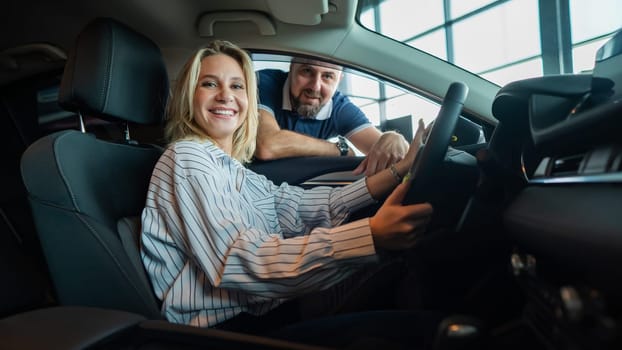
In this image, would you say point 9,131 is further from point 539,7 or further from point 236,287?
point 539,7

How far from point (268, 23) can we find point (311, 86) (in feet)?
1.06

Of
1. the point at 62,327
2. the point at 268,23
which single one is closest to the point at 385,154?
the point at 268,23

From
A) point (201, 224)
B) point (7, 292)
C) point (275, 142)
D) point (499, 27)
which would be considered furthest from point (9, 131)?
point (499, 27)

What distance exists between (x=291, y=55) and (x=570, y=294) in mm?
1515

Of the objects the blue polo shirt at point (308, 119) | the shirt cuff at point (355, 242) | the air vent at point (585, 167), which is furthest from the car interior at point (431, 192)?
the blue polo shirt at point (308, 119)

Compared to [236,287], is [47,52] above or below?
above

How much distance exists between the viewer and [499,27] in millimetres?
3391

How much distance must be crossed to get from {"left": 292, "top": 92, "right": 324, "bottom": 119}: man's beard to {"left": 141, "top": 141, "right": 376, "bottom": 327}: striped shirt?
87 centimetres

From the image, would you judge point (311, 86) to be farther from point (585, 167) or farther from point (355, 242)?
point (585, 167)

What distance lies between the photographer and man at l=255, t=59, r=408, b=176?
1832mm

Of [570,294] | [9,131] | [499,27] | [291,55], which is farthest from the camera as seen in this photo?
[499,27]

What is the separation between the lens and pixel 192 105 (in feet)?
4.31

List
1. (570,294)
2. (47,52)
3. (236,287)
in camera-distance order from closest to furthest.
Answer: (570,294), (236,287), (47,52)

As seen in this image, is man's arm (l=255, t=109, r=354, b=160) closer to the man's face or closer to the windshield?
the man's face
